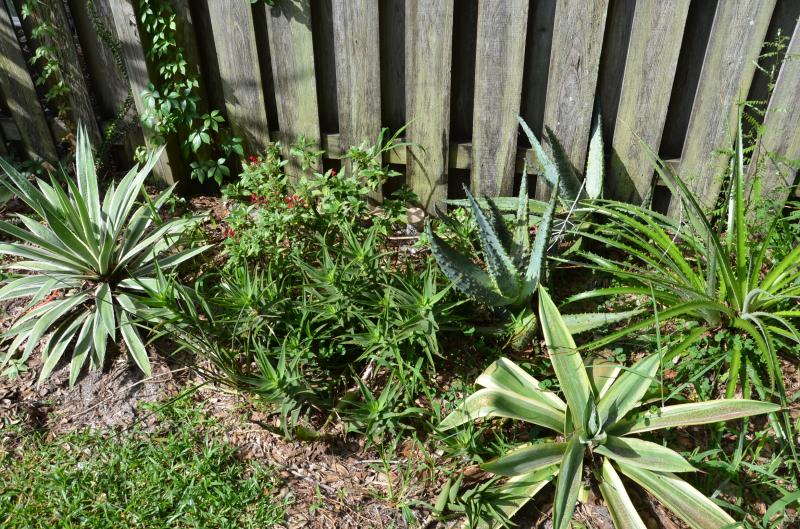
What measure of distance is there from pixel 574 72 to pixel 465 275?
1.12 metres

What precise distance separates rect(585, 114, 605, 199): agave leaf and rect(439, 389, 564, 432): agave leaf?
119 cm

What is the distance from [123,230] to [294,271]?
1.03 m

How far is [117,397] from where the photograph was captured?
2.87 m

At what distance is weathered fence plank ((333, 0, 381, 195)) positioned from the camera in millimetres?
3107

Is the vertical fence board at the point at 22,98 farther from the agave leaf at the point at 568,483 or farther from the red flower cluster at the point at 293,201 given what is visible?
the agave leaf at the point at 568,483

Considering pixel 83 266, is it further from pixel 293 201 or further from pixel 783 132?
pixel 783 132

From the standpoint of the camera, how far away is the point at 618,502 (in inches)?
88.4

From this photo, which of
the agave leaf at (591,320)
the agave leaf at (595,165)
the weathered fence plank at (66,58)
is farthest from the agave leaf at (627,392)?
the weathered fence plank at (66,58)

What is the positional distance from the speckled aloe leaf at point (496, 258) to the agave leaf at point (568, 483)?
2.27 ft

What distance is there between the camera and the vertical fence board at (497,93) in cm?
292

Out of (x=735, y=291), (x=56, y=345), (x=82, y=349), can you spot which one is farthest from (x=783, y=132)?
(x=56, y=345)

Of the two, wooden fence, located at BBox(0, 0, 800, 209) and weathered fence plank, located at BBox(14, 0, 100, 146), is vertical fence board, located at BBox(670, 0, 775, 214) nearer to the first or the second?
wooden fence, located at BBox(0, 0, 800, 209)

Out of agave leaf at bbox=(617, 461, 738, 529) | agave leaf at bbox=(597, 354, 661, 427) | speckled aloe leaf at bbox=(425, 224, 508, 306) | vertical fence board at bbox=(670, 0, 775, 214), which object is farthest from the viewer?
vertical fence board at bbox=(670, 0, 775, 214)

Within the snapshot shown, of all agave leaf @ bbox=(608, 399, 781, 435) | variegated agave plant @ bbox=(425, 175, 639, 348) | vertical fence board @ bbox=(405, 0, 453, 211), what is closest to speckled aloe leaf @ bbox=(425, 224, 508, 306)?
variegated agave plant @ bbox=(425, 175, 639, 348)
